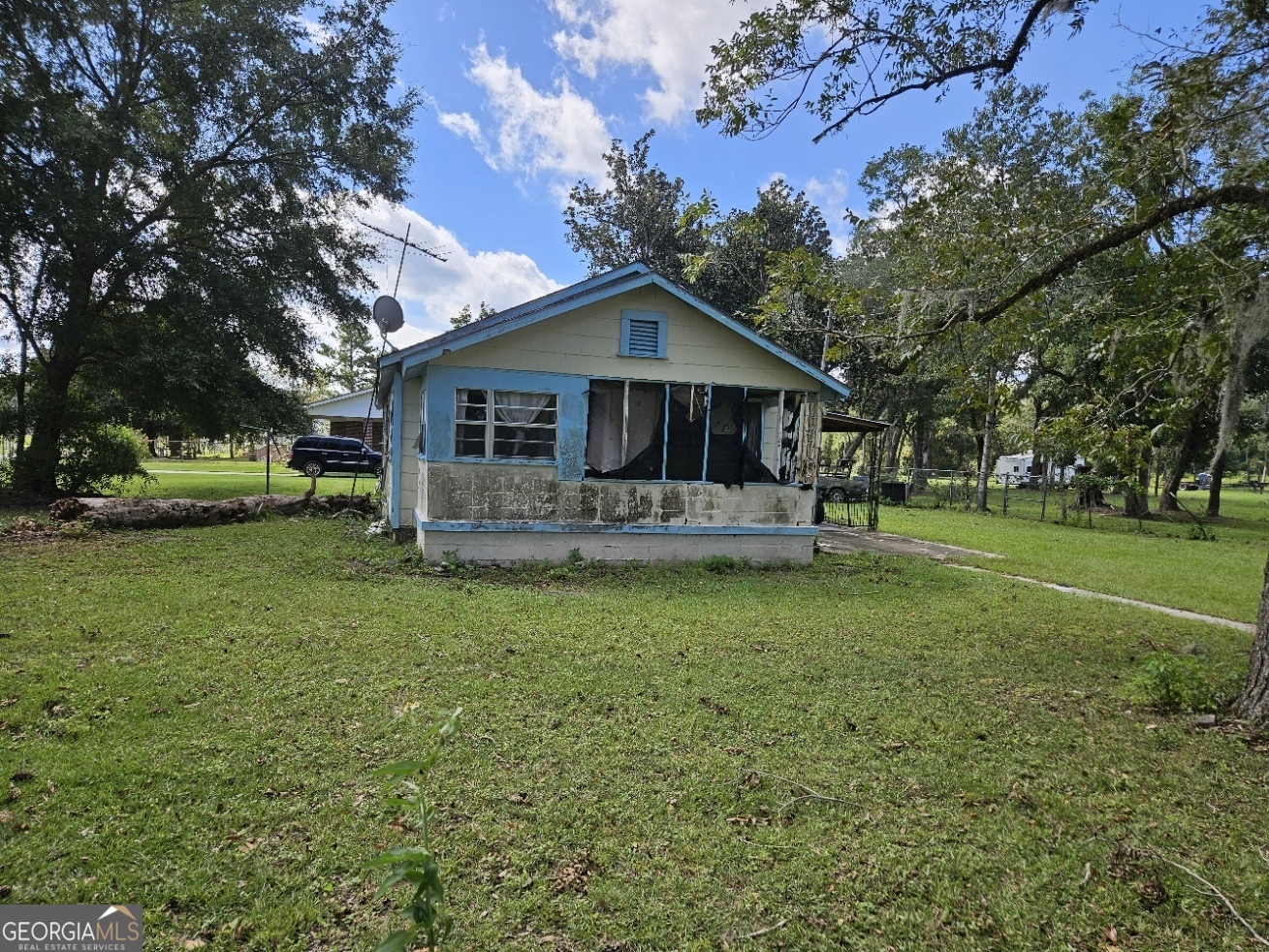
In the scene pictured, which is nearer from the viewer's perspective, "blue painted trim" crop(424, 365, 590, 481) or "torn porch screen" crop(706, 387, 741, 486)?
"blue painted trim" crop(424, 365, 590, 481)

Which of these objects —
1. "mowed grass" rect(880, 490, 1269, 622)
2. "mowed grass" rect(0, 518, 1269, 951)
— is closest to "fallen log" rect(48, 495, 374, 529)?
"mowed grass" rect(0, 518, 1269, 951)

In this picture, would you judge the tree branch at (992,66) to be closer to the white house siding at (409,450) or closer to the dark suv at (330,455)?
the white house siding at (409,450)

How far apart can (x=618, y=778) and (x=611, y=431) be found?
7024mm

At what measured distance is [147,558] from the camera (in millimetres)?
8477

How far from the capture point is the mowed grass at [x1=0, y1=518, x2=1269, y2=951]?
8.11ft

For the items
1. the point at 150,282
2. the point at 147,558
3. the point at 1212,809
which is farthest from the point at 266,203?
the point at 1212,809

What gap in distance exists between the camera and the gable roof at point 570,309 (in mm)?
8750

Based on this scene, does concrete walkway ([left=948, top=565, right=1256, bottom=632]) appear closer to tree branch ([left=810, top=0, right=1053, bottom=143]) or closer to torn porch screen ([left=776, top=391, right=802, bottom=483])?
torn porch screen ([left=776, top=391, right=802, bottom=483])

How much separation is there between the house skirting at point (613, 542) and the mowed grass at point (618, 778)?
2.51 meters

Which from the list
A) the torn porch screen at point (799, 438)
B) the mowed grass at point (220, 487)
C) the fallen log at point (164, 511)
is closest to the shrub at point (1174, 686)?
the torn porch screen at point (799, 438)

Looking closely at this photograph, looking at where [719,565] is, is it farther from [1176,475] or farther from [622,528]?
[1176,475]

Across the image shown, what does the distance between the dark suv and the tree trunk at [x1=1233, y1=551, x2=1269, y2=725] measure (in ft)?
81.0

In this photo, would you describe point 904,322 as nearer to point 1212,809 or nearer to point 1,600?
point 1212,809

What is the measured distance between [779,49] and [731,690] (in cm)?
527
